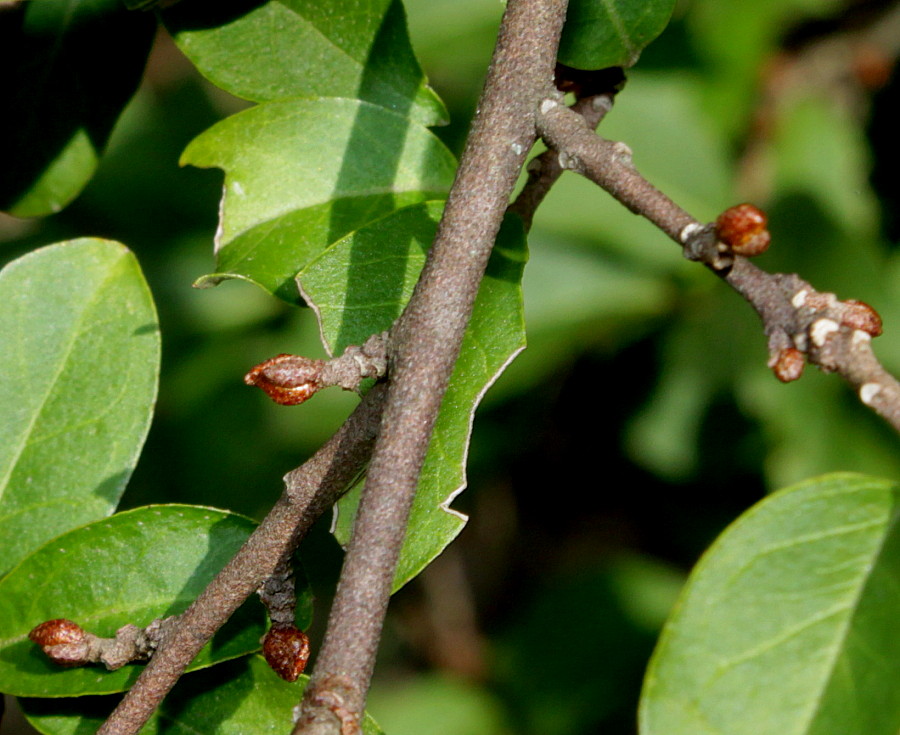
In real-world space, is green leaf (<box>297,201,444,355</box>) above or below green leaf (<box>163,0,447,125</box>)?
below

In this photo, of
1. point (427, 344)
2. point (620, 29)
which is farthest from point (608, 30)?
point (427, 344)

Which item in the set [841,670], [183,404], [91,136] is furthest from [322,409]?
[841,670]

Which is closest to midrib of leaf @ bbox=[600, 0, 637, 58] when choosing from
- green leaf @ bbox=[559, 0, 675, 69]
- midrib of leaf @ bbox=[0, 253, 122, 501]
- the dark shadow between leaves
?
green leaf @ bbox=[559, 0, 675, 69]

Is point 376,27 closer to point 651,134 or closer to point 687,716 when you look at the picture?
point 687,716

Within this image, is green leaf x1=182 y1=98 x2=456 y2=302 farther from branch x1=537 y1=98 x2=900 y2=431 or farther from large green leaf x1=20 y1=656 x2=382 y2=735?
large green leaf x1=20 y1=656 x2=382 y2=735

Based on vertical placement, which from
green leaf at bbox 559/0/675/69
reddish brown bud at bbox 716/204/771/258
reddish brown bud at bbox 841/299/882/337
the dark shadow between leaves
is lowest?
reddish brown bud at bbox 841/299/882/337
